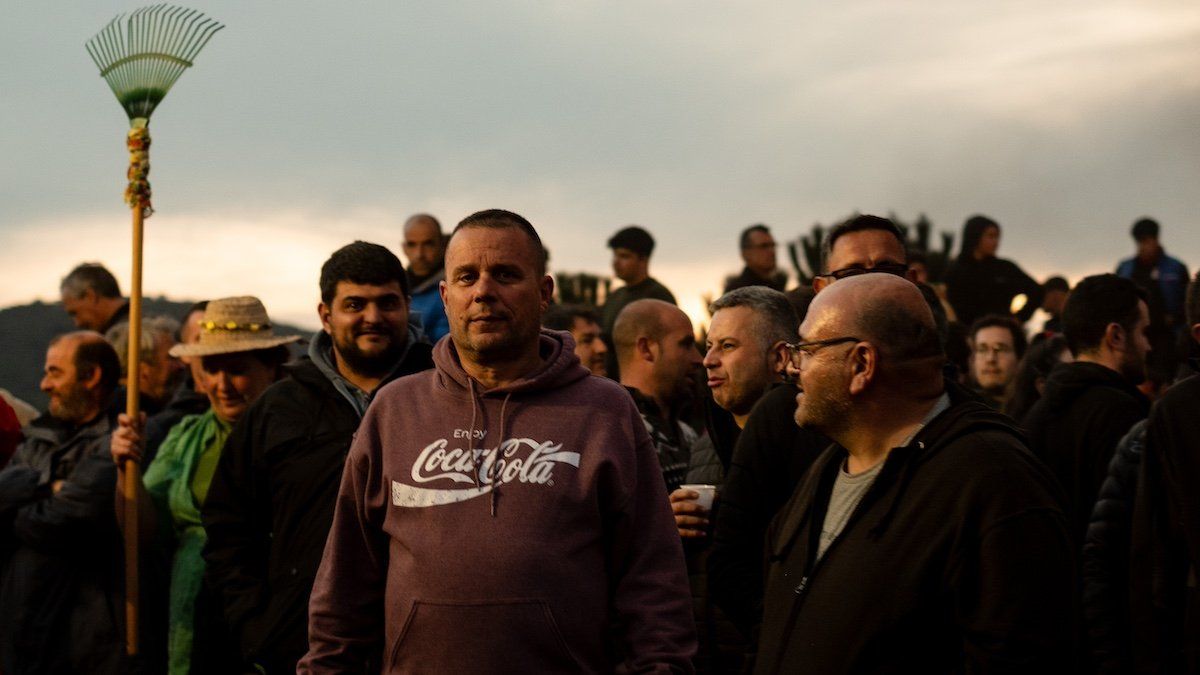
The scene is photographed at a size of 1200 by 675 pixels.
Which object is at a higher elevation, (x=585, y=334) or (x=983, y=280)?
(x=983, y=280)

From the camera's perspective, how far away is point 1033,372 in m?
8.73

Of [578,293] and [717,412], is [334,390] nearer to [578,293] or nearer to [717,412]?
[717,412]

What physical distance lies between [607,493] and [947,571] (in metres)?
0.96

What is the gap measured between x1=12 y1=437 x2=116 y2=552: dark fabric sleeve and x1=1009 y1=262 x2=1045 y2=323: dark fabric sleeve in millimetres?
9019

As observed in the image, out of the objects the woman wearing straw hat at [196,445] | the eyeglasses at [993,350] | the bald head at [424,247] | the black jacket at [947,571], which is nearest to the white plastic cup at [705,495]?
the black jacket at [947,571]

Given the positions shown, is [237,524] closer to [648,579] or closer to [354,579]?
[354,579]

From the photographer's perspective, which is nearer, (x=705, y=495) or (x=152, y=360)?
(x=705, y=495)

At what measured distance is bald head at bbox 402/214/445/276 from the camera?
10531mm

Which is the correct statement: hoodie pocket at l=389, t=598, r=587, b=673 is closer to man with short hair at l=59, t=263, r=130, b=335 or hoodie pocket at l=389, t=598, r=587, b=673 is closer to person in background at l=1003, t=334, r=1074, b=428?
person in background at l=1003, t=334, r=1074, b=428

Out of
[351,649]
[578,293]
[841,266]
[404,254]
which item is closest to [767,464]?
[841,266]

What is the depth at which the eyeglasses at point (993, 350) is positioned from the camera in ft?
32.4

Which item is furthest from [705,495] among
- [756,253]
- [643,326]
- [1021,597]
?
[756,253]

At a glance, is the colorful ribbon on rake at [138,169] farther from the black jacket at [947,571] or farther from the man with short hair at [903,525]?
the black jacket at [947,571]

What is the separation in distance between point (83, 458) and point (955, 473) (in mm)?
5110
